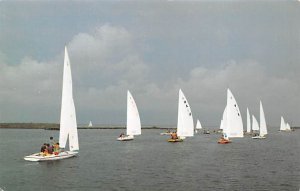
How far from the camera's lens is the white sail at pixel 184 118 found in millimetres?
66250

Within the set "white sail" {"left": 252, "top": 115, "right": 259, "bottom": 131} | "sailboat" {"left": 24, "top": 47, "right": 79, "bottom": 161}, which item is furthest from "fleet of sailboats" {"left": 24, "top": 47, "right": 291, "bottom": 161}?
"white sail" {"left": 252, "top": 115, "right": 259, "bottom": 131}

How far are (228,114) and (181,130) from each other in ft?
26.6

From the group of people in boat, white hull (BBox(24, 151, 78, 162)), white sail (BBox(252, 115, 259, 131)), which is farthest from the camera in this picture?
white sail (BBox(252, 115, 259, 131))

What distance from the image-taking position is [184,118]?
220 feet

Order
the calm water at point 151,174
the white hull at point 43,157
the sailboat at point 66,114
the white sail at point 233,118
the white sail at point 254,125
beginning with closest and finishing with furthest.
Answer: the calm water at point 151,174, the white hull at point 43,157, the sailboat at point 66,114, the white sail at point 233,118, the white sail at point 254,125

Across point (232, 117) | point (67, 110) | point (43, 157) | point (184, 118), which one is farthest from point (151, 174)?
point (232, 117)

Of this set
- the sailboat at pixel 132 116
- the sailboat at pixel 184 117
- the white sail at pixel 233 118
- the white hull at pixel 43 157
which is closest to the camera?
the white hull at pixel 43 157

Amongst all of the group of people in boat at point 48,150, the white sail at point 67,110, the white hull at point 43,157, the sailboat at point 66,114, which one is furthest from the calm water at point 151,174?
the white sail at point 67,110

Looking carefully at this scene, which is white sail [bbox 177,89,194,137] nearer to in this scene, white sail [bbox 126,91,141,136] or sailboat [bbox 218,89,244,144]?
sailboat [bbox 218,89,244,144]

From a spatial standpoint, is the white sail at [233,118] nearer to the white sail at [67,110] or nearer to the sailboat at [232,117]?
the sailboat at [232,117]

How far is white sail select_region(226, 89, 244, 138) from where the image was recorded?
6525 centimetres

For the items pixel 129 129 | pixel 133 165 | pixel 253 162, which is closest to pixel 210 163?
pixel 253 162

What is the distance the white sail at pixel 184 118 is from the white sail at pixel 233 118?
614 cm

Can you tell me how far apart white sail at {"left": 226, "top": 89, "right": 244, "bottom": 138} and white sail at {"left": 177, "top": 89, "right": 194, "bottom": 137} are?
6.14m
